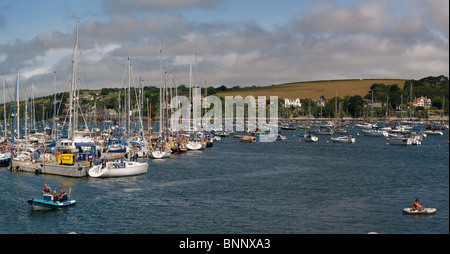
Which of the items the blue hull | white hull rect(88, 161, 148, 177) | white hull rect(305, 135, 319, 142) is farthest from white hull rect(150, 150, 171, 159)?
white hull rect(305, 135, 319, 142)

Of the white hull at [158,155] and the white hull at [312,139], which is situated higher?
the white hull at [158,155]

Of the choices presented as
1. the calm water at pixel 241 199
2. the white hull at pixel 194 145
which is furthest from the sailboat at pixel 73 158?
the white hull at pixel 194 145

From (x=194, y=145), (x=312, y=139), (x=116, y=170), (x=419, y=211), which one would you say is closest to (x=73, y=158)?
(x=116, y=170)

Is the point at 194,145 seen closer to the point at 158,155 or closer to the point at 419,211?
the point at 158,155

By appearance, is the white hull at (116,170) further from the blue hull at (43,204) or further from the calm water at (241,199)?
the blue hull at (43,204)

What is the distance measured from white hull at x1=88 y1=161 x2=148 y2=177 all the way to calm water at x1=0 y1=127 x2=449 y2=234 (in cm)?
106

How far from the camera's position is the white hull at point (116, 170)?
56531mm

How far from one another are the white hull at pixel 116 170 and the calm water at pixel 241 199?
1.06 m

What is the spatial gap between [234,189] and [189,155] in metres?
35.7
